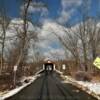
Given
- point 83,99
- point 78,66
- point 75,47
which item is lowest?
point 83,99

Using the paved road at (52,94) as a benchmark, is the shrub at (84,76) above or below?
above

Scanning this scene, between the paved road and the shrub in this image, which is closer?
the paved road

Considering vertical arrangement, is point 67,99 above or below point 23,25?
below

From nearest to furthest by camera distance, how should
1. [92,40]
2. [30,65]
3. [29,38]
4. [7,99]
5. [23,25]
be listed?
[7,99]
[23,25]
[29,38]
[92,40]
[30,65]

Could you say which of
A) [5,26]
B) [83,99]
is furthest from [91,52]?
[83,99]

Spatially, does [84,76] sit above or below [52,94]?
above

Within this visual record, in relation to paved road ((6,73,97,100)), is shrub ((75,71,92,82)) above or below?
above

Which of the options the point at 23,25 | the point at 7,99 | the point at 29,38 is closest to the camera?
the point at 7,99

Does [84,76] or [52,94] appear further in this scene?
[84,76]

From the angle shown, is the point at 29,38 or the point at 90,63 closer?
the point at 29,38

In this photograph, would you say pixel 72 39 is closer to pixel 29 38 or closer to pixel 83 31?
pixel 83 31

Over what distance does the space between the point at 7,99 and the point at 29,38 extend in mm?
26879

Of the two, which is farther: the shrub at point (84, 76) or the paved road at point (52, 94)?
the shrub at point (84, 76)

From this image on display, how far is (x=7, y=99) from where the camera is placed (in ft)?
58.5
